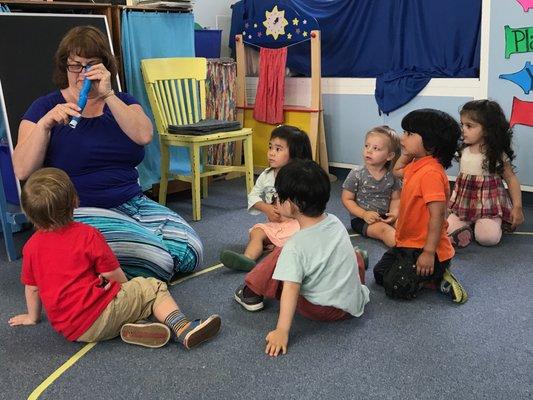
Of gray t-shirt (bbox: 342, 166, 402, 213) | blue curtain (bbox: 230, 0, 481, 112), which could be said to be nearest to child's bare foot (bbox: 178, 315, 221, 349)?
gray t-shirt (bbox: 342, 166, 402, 213)

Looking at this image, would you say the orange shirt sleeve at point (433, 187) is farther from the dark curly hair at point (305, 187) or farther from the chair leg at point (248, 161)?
the chair leg at point (248, 161)

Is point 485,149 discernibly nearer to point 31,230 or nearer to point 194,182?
point 194,182

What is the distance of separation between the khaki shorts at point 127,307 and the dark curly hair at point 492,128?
1612mm

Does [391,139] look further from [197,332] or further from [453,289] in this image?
[197,332]

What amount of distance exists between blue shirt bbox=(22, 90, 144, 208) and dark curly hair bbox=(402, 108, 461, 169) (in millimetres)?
1016

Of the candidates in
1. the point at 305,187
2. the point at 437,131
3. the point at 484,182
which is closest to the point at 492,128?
the point at 484,182

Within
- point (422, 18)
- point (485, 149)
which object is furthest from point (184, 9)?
point (485, 149)

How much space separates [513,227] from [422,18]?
1.47 metres

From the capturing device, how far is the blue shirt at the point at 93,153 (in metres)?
1.97

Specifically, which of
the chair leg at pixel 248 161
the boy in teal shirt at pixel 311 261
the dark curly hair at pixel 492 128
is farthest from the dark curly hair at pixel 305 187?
the chair leg at pixel 248 161

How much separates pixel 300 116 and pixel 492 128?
5.06ft

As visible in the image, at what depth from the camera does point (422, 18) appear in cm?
338

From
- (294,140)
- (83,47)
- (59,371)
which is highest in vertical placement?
(83,47)

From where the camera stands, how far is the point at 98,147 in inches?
79.0
